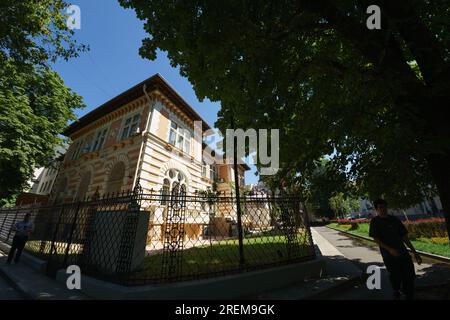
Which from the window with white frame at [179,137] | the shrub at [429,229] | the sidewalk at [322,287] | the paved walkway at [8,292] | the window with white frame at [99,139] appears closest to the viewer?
the sidewalk at [322,287]

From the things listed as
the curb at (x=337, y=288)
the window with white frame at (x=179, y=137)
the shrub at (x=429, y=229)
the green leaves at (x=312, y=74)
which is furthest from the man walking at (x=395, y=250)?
the window with white frame at (x=179, y=137)

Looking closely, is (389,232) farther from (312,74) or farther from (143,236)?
(143,236)

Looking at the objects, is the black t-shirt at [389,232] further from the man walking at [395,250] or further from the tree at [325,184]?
the tree at [325,184]

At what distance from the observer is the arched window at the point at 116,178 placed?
48.0 ft

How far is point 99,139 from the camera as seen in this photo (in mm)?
18453

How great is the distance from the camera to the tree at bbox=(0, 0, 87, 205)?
8422 millimetres

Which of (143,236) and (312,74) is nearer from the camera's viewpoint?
(143,236)

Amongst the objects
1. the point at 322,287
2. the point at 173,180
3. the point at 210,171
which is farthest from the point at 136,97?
the point at 322,287

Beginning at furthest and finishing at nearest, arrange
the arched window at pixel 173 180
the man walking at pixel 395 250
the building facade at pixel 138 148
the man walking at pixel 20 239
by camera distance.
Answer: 1. the arched window at pixel 173 180
2. the building facade at pixel 138 148
3. the man walking at pixel 20 239
4. the man walking at pixel 395 250

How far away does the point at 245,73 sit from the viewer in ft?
18.4

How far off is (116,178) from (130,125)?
404 cm

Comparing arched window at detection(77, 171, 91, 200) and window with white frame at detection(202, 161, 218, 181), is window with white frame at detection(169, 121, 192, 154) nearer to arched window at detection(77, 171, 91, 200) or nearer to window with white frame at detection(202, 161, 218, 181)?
window with white frame at detection(202, 161, 218, 181)
